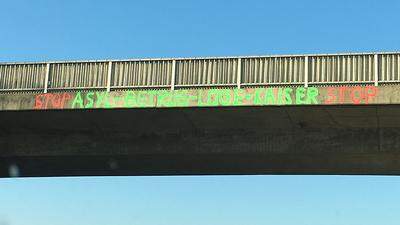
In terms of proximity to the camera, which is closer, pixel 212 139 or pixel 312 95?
pixel 312 95

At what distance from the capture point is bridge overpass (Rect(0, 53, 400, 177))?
17188 mm

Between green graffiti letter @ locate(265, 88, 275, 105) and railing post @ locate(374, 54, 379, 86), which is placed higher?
railing post @ locate(374, 54, 379, 86)

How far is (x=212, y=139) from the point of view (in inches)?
765

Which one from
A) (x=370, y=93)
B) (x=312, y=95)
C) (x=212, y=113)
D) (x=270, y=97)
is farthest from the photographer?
(x=212, y=113)

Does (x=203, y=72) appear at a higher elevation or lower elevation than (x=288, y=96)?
higher

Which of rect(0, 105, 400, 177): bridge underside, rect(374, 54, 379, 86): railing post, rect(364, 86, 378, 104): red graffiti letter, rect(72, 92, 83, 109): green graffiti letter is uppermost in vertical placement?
rect(374, 54, 379, 86): railing post

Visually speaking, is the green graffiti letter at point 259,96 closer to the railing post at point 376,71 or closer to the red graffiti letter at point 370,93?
the red graffiti letter at point 370,93

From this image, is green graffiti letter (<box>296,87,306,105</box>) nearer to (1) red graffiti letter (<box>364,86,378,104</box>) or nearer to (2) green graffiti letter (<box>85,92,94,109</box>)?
(1) red graffiti letter (<box>364,86,378,104</box>)

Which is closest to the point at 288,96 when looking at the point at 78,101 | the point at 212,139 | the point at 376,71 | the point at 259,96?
the point at 259,96

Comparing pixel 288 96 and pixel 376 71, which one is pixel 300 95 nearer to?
pixel 288 96

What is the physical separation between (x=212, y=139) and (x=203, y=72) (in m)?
2.23

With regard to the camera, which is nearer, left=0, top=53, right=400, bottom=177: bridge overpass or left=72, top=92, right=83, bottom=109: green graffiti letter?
left=0, top=53, right=400, bottom=177: bridge overpass

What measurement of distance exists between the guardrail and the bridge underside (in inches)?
29.2

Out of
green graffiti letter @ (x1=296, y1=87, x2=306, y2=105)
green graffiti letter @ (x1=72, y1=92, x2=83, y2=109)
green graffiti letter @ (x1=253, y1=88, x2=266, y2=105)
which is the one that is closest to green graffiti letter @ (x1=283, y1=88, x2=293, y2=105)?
green graffiti letter @ (x1=296, y1=87, x2=306, y2=105)
